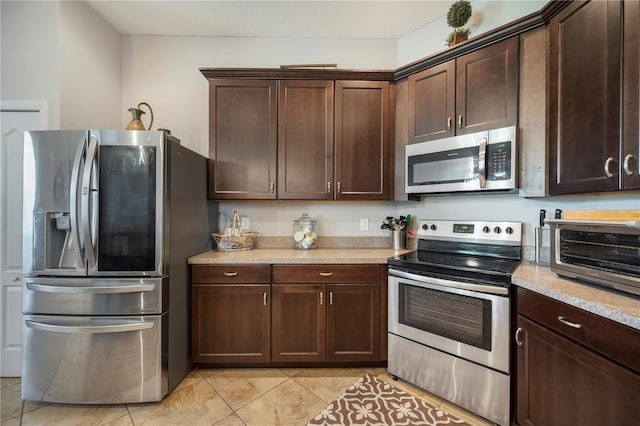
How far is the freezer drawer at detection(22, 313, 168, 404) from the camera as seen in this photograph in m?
1.67

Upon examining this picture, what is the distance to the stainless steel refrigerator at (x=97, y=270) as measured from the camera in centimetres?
167

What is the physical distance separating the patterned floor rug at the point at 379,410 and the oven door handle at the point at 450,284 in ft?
2.60

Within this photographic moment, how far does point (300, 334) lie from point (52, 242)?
5.83 ft

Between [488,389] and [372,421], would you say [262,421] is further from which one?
[488,389]

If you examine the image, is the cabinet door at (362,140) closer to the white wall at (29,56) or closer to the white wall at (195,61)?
the white wall at (195,61)

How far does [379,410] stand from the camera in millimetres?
1674

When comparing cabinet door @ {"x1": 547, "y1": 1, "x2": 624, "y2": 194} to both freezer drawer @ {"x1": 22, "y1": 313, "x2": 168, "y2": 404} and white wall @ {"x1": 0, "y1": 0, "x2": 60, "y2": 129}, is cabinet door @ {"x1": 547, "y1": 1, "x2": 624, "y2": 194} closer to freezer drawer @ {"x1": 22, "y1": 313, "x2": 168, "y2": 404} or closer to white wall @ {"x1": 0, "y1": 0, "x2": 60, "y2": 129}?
freezer drawer @ {"x1": 22, "y1": 313, "x2": 168, "y2": 404}

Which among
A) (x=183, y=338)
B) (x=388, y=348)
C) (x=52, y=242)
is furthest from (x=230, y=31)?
(x=388, y=348)

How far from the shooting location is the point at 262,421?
5.27 ft

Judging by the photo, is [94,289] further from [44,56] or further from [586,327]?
[586,327]

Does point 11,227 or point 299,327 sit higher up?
point 11,227

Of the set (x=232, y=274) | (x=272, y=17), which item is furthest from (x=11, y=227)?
(x=272, y=17)

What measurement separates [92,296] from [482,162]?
2700 mm

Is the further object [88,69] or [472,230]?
[88,69]
